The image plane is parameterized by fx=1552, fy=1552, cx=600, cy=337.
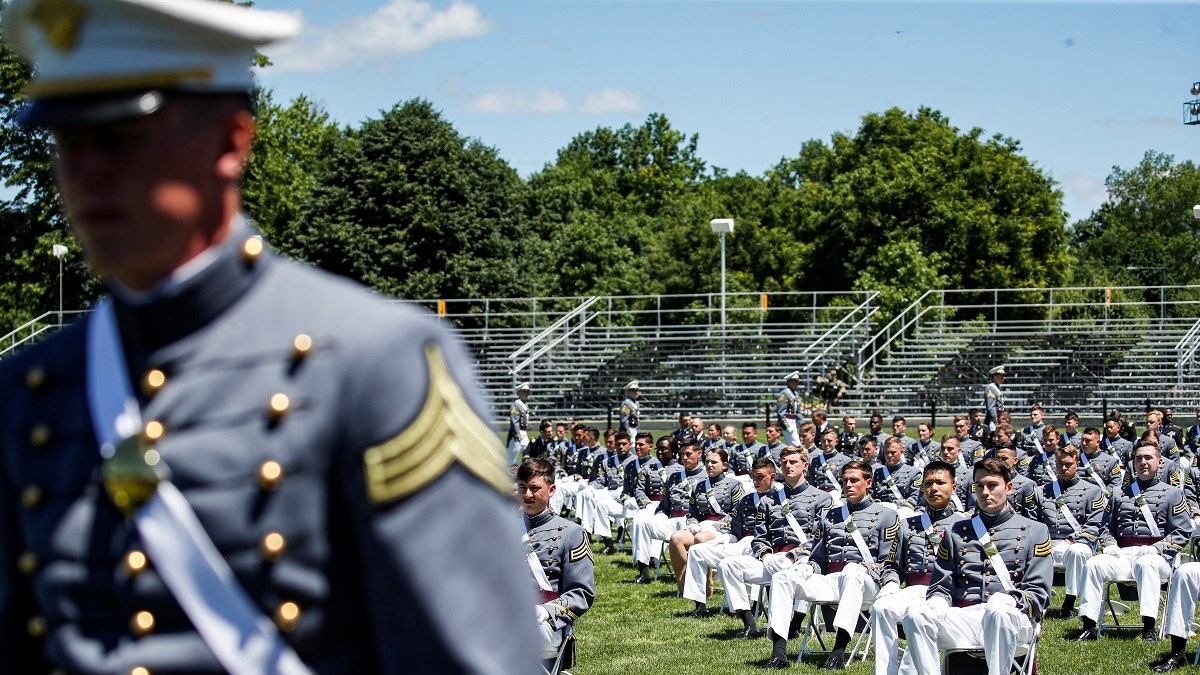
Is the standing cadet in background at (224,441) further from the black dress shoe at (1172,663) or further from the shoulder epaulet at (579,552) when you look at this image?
the black dress shoe at (1172,663)

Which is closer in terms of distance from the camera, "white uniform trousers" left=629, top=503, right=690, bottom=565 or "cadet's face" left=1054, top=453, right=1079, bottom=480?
"cadet's face" left=1054, top=453, right=1079, bottom=480

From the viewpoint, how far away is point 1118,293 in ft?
240

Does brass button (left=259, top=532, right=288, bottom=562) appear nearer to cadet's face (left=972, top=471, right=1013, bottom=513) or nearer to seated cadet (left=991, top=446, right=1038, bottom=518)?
cadet's face (left=972, top=471, right=1013, bottom=513)

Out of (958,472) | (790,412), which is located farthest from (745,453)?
(790,412)

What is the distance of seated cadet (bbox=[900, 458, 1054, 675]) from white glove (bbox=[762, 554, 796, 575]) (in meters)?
3.18

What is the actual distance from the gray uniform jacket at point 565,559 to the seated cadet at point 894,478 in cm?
727

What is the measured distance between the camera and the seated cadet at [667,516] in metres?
18.4

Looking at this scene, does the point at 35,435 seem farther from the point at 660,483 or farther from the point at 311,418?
the point at 660,483

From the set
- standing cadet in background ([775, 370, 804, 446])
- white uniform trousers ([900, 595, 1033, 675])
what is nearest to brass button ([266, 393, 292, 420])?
white uniform trousers ([900, 595, 1033, 675])

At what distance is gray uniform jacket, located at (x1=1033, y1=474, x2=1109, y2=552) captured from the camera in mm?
14453

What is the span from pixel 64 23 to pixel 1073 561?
13409mm

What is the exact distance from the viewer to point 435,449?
1586 mm

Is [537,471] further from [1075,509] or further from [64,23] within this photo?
[64,23]

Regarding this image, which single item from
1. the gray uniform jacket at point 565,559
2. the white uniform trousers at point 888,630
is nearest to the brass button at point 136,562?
the gray uniform jacket at point 565,559
